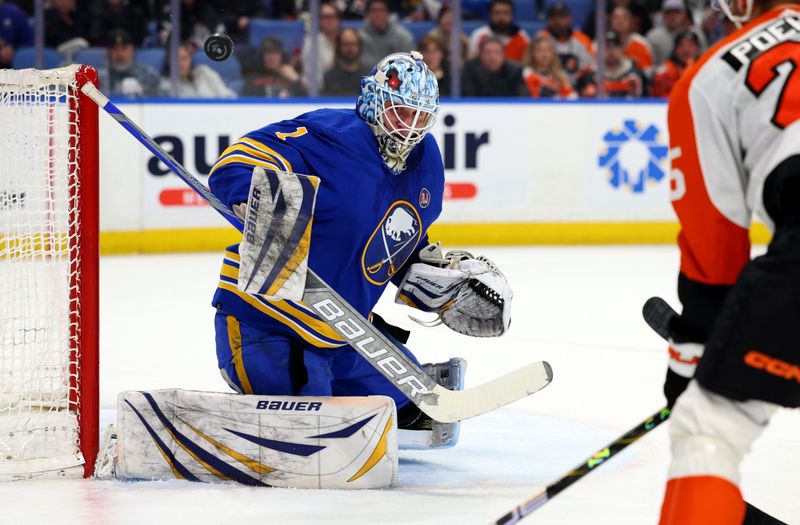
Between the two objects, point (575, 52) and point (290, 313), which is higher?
point (575, 52)

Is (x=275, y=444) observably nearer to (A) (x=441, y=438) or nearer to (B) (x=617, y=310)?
(A) (x=441, y=438)

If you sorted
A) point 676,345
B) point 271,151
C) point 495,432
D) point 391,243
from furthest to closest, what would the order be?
point 495,432 < point 391,243 < point 271,151 < point 676,345

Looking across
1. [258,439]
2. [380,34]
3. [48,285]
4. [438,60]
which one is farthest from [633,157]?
[258,439]

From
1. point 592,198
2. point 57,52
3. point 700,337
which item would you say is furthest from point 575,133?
point 700,337

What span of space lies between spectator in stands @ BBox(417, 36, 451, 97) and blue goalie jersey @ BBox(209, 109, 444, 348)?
429 centimetres

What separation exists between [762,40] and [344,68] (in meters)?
→ 5.31

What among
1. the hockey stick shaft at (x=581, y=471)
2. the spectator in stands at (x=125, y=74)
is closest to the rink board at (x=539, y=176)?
the spectator in stands at (x=125, y=74)

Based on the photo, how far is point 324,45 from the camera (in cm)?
680

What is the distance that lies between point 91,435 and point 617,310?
2811 mm

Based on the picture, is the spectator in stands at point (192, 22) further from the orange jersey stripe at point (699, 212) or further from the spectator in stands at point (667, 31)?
the orange jersey stripe at point (699, 212)

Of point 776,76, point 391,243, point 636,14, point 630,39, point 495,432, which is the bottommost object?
Result: point 495,432

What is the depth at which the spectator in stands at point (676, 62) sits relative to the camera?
727cm

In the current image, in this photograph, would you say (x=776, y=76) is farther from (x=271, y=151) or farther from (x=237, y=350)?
(x=237, y=350)

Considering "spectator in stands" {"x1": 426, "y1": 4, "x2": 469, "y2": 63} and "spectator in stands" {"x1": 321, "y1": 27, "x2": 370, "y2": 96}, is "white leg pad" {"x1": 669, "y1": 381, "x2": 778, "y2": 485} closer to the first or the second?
"spectator in stands" {"x1": 321, "y1": 27, "x2": 370, "y2": 96}
